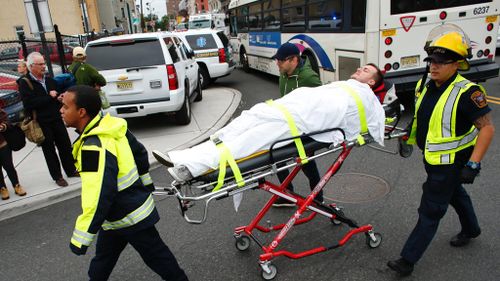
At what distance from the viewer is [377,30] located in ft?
22.5

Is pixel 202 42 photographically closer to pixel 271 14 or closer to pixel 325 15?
pixel 271 14

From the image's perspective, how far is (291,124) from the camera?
2.73 m

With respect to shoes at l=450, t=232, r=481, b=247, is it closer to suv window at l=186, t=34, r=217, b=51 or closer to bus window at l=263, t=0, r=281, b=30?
bus window at l=263, t=0, r=281, b=30

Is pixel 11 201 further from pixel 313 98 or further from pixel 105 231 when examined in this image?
pixel 313 98

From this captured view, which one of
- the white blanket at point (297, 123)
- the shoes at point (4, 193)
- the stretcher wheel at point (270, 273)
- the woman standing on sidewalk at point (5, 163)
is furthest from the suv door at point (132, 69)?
the stretcher wheel at point (270, 273)

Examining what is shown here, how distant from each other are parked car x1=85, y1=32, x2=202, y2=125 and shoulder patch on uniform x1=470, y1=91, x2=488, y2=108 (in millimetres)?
5773

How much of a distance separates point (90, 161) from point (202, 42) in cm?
1082

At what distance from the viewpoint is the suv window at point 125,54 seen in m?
7.32

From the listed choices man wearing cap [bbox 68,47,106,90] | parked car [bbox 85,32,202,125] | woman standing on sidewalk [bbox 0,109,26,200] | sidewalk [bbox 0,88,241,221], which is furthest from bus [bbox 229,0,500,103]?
woman standing on sidewalk [bbox 0,109,26,200]

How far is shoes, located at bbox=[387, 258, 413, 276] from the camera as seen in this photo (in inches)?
116

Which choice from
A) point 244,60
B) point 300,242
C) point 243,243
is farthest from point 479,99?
point 244,60

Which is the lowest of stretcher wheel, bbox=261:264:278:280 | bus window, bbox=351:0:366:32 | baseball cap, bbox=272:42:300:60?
stretcher wheel, bbox=261:264:278:280

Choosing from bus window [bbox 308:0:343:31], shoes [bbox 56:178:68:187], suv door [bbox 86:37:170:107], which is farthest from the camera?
bus window [bbox 308:0:343:31]

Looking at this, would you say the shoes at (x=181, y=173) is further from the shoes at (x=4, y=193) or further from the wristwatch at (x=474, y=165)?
the shoes at (x=4, y=193)
